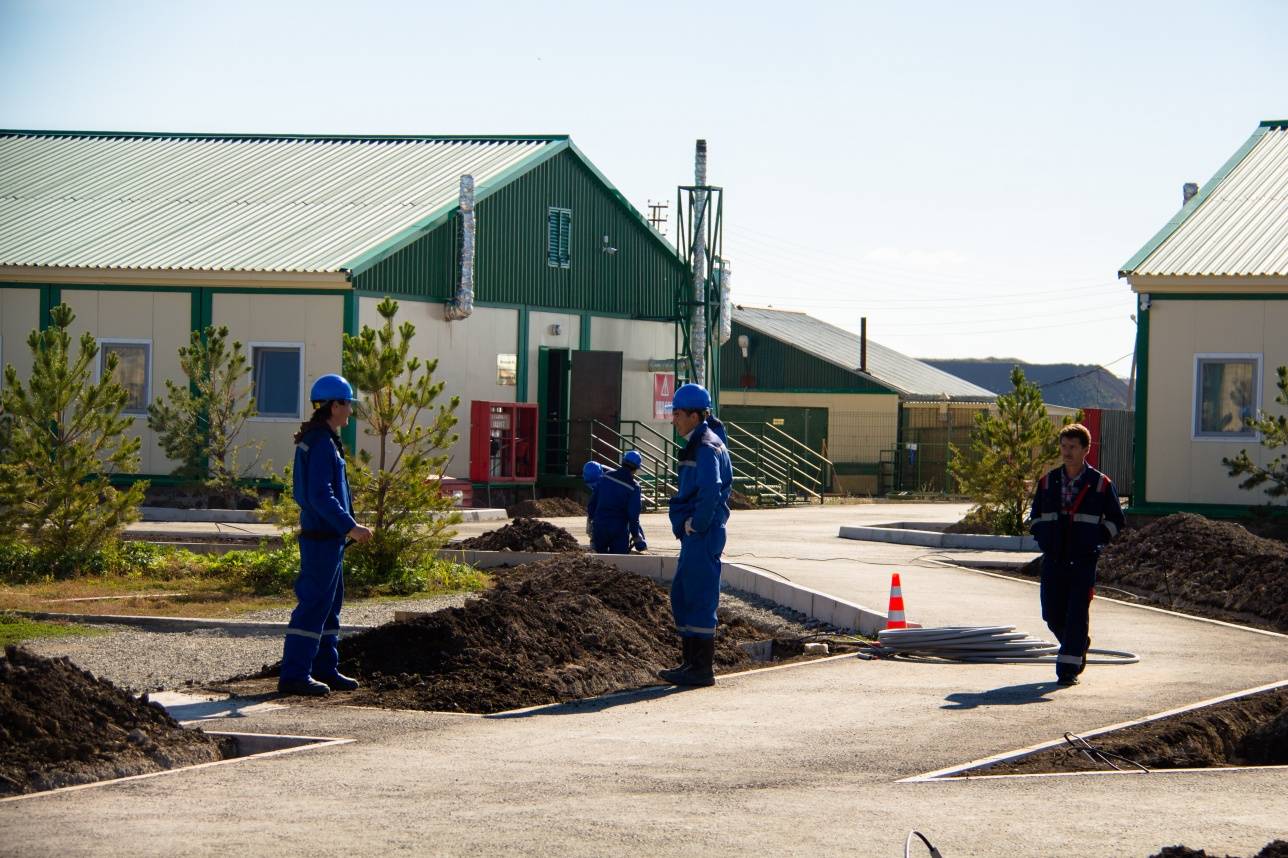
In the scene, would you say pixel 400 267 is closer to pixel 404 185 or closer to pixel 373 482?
pixel 404 185

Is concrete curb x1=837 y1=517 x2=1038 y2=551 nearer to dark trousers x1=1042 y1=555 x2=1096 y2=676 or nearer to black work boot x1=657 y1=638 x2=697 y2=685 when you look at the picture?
dark trousers x1=1042 y1=555 x2=1096 y2=676

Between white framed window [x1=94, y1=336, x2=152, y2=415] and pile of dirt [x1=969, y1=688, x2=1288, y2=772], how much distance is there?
74.7ft

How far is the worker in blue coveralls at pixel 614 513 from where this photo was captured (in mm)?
18875

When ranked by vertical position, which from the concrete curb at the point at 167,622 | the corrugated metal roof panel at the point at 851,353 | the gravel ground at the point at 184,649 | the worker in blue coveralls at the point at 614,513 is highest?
the corrugated metal roof panel at the point at 851,353

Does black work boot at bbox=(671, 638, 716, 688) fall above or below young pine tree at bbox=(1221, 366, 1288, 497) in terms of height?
below

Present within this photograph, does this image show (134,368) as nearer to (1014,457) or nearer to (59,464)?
(59,464)

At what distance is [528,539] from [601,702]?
9.85 m

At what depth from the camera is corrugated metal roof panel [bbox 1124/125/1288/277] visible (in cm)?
2588

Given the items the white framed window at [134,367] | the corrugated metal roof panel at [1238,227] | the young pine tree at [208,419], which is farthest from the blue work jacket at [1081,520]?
the white framed window at [134,367]

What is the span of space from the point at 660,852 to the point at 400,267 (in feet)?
80.1

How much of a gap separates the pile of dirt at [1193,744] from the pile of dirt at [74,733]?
12.7ft

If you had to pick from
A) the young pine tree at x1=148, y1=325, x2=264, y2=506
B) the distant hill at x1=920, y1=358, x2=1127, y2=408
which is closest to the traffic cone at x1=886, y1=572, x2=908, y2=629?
the young pine tree at x1=148, y1=325, x2=264, y2=506

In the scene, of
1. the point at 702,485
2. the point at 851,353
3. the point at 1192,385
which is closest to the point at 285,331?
the point at 1192,385

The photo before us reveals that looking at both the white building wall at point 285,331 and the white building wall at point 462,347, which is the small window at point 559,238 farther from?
the white building wall at point 285,331
